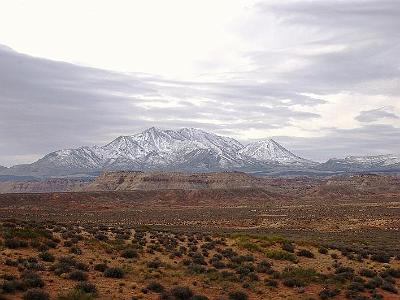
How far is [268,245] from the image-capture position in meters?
33.4

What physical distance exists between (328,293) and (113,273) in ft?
33.7

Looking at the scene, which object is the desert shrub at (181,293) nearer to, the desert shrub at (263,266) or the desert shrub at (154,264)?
the desert shrub at (154,264)

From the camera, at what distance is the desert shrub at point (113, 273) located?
69.3ft

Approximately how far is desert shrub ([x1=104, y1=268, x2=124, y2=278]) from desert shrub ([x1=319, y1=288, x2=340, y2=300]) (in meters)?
9.54

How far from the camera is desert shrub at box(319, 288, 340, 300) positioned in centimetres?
2081

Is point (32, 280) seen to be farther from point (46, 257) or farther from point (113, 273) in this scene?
point (46, 257)

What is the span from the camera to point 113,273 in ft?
69.8

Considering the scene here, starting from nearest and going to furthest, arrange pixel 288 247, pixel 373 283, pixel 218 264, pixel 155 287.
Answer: pixel 155 287
pixel 373 283
pixel 218 264
pixel 288 247

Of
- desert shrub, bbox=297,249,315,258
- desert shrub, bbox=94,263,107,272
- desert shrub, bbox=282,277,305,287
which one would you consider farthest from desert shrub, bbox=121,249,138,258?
desert shrub, bbox=297,249,315,258

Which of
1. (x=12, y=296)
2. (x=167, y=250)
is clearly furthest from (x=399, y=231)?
(x=12, y=296)

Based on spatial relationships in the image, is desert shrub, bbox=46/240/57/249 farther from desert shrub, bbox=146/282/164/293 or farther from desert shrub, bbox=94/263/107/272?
desert shrub, bbox=146/282/164/293

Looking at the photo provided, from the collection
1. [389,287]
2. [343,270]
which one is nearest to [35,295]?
[389,287]

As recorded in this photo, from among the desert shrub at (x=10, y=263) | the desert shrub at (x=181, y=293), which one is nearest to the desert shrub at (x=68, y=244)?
the desert shrub at (x=10, y=263)

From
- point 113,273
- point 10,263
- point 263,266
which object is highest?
point 10,263
